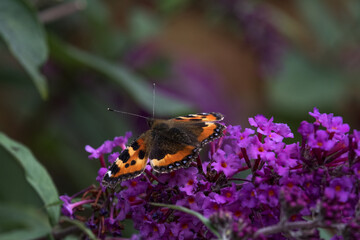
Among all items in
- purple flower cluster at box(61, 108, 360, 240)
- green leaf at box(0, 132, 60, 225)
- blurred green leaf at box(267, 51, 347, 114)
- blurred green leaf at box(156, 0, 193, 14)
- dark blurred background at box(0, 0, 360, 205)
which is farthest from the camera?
blurred green leaf at box(267, 51, 347, 114)

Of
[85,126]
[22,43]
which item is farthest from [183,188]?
[85,126]

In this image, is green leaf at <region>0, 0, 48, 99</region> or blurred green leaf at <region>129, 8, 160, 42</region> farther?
blurred green leaf at <region>129, 8, 160, 42</region>

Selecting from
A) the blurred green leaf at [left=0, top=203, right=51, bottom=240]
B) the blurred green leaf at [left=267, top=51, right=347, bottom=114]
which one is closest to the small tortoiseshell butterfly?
the blurred green leaf at [left=0, top=203, right=51, bottom=240]

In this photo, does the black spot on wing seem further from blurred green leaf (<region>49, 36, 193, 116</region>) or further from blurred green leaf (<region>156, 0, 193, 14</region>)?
blurred green leaf (<region>156, 0, 193, 14</region>)

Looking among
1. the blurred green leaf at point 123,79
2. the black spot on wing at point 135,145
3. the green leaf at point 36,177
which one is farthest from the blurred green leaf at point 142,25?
the black spot on wing at point 135,145

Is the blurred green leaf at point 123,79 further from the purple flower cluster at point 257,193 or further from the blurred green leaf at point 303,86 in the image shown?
the blurred green leaf at point 303,86

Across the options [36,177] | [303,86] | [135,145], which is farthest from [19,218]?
[303,86]

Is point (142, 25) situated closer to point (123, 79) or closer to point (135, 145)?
point (123, 79)
